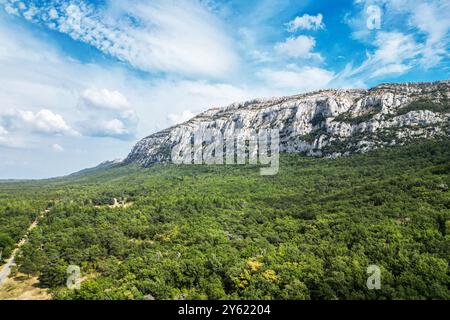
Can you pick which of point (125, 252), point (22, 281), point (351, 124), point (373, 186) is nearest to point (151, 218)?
point (125, 252)

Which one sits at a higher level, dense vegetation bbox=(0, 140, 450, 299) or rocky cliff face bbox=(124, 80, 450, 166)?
rocky cliff face bbox=(124, 80, 450, 166)

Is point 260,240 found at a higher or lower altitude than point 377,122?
lower

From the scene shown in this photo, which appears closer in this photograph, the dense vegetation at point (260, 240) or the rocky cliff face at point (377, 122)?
the dense vegetation at point (260, 240)

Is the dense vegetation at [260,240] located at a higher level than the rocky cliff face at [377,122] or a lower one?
lower

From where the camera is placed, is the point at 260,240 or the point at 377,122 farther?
the point at 377,122

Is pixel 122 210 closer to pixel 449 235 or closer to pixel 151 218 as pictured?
pixel 151 218

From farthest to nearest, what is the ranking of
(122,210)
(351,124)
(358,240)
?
(351,124), (122,210), (358,240)

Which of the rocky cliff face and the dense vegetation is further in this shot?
the rocky cliff face
